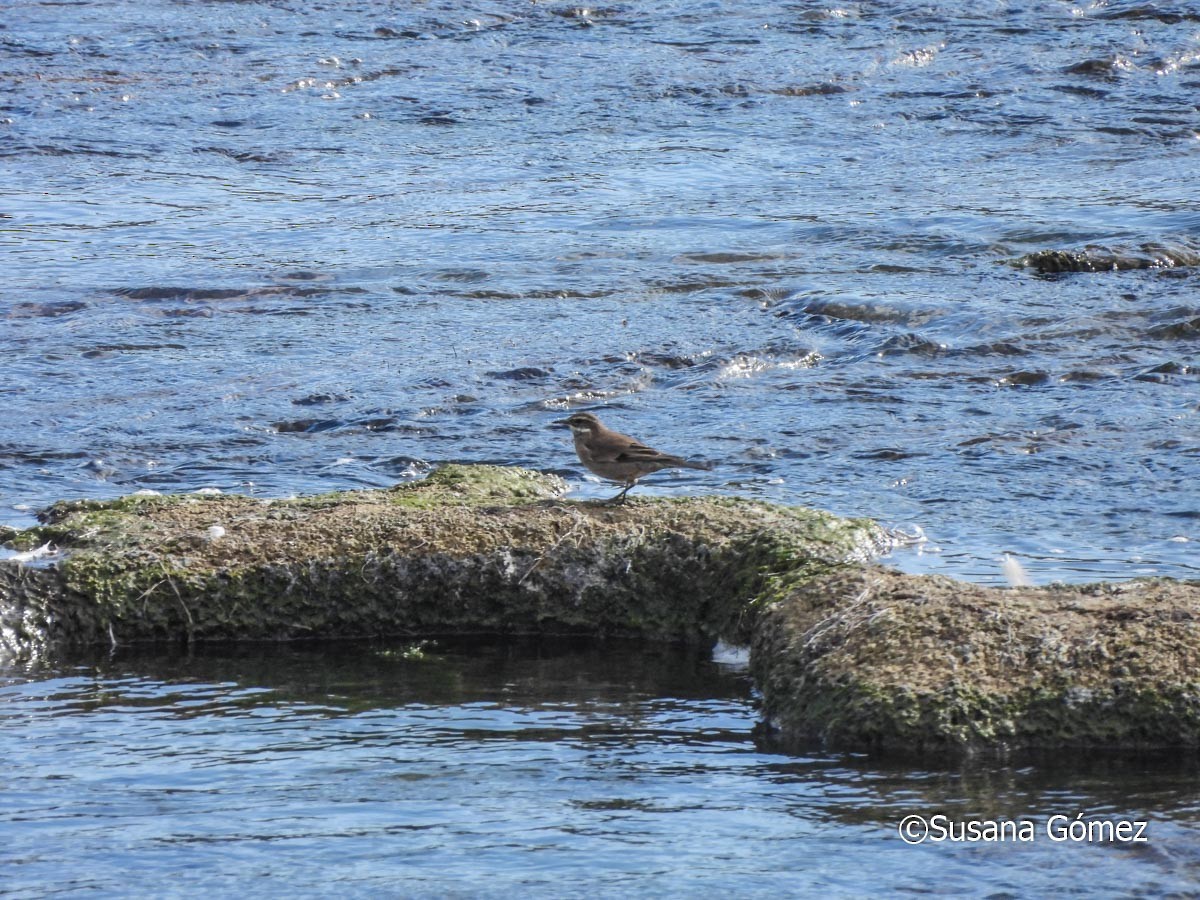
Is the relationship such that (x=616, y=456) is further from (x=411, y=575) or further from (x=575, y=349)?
(x=575, y=349)

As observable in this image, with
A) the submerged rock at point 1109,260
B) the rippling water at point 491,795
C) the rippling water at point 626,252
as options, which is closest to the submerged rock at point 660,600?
the rippling water at point 491,795

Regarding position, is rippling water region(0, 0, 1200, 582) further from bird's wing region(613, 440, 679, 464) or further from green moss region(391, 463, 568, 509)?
bird's wing region(613, 440, 679, 464)

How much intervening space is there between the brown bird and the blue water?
37.7 inches

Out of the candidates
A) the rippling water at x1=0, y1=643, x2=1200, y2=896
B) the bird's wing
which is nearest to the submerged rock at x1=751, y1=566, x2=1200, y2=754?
the rippling water at x1=0, y1=643, x2=1200, y2=896

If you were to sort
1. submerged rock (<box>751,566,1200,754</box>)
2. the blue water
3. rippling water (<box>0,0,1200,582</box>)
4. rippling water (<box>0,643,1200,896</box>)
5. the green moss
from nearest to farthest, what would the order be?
rippling water (<box>0,643,1200,896</box>), the blue water, submerged rock (<box>751,566,1200,754</box>), the green moss, rippling water (<box>0,0,1200,582</box>)

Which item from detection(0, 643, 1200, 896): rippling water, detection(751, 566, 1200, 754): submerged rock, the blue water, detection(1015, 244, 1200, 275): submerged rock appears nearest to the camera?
detection(0, 643, 1200, 896): rippling water

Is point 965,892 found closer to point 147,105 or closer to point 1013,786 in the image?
point 1013,786

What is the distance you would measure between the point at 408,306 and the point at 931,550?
6.35 metres

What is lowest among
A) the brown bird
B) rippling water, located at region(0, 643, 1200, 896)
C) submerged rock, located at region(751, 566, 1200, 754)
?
rippling water, located at region(0, 643, 1200, 896)

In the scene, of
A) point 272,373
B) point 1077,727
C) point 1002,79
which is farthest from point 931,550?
point 1002,79

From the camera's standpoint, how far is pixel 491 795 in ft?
19.3

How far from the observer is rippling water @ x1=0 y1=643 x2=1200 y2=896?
17.3 feet

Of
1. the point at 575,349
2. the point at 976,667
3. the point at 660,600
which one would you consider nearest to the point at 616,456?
the point at 660,600

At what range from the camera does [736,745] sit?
248 inches
